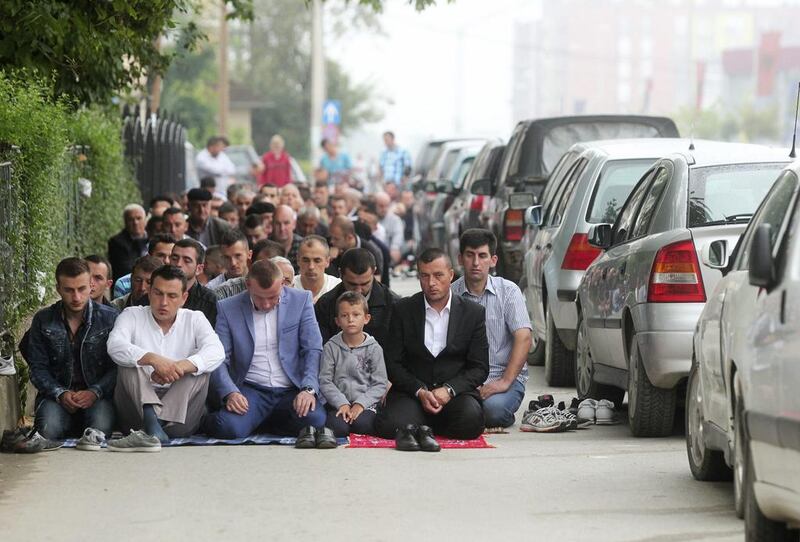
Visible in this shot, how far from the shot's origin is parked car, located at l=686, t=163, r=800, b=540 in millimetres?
6535

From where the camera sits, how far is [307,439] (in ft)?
36.4

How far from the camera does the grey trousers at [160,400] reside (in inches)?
447

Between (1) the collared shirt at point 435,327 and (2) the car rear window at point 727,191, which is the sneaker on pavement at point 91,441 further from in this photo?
(2) the car rear window at point 727,191

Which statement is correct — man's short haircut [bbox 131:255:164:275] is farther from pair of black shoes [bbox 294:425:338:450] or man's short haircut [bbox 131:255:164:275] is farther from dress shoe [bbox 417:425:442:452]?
dress shoe [bbox 417:425:442:452]

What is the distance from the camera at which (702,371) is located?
9.08 metres

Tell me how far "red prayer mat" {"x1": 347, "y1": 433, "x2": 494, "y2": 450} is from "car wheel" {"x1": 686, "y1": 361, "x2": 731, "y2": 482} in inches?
73.8

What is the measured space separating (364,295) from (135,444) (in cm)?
214

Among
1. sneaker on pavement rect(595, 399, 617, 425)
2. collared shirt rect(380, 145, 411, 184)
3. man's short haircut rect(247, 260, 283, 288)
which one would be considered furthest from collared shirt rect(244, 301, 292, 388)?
collared shirt rect(380, 145, 411, 184)

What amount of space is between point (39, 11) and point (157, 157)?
11.4m

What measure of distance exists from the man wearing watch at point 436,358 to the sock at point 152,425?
1.33m

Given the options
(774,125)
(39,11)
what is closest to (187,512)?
(39,11)

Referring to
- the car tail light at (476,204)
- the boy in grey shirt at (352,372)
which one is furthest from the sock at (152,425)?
the car tail light at (476,204)

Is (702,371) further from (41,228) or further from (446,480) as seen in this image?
(41,228)

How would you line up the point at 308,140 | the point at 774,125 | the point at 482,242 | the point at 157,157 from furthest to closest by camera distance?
the point at 774,125 → the point at 308,140 → the point at 157,157 → the point at 482,242
